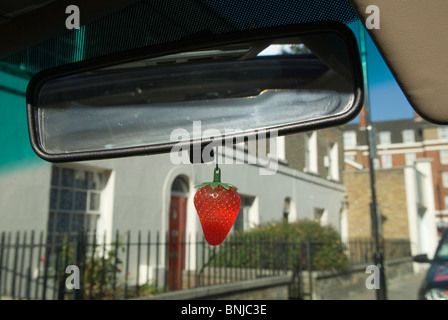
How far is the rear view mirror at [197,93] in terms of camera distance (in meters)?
1.27

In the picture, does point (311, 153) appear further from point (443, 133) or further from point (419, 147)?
point (419, 147)

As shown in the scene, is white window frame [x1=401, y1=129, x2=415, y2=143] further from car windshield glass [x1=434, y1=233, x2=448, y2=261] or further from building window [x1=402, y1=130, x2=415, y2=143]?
car windshield glass [x1=434, y1=233, x2=448, y2=261]

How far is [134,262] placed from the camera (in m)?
8.23

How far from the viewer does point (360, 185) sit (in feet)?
67.1

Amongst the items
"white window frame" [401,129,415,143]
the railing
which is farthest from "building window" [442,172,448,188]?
the railing

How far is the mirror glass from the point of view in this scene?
1301 millimetres

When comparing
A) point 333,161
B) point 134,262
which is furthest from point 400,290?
Answer: point 134,262

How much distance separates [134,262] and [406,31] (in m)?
7.78

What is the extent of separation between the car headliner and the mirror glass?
14cm

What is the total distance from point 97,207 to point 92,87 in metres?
6.78

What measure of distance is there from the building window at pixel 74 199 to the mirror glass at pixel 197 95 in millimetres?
6099

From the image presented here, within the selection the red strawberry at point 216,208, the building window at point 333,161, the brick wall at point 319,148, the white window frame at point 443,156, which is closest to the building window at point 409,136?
the white window frame at point 443,156
